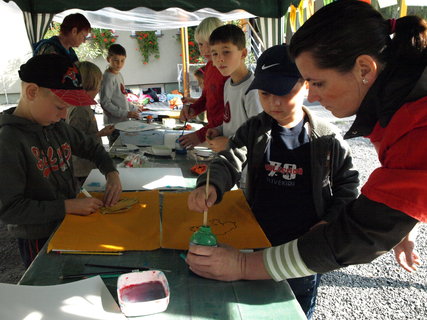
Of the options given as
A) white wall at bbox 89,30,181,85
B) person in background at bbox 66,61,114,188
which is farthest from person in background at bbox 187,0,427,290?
white wall at bbox 89,30,181,85

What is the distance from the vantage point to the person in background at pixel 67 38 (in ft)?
11.0

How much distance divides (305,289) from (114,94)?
3.29 metres

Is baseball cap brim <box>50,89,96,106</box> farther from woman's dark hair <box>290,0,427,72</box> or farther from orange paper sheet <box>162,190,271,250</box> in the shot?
woman's dark hair <box>290,0,427,72</box>

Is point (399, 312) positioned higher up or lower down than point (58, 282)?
lower down

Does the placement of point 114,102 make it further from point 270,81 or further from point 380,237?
point 380,237

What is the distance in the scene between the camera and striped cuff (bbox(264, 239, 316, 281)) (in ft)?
2.84

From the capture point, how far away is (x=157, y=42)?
12.2 m

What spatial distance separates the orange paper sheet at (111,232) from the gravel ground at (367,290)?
1508mm

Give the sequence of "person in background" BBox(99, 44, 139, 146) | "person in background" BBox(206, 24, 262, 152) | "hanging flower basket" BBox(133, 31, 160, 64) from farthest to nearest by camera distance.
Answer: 1. "hanging flower basket" BBox(133, 31, 160, 64)
2. "person in background" BBox(99, 44, 139, 146)
3. "person in background" BBox(206, 24, 262, 152)

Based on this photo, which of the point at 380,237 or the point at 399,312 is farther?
the point at 399,312

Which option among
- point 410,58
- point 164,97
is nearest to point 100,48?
point 164,97

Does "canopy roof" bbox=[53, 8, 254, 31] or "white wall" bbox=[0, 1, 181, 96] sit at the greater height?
"canopy roof" bbox=[53, 8, 254, 31]

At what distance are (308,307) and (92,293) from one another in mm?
968

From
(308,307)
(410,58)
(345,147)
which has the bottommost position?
(308,307)
